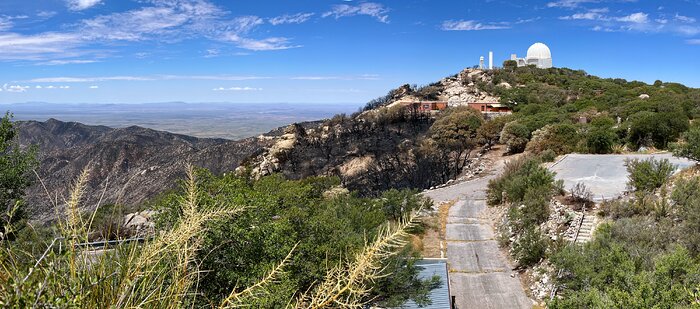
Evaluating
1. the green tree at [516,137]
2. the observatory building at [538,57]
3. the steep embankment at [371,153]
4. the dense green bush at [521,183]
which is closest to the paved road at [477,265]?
the dense green bush at [521,183]

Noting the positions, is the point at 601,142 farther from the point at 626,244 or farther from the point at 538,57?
the point at 538,57

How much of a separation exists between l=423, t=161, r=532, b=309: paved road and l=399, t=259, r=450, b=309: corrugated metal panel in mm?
1082

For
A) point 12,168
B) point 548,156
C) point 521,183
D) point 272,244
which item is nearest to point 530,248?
point 521,183

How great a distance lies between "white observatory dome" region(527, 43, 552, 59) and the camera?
2499 inches

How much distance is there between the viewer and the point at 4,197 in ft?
37.8

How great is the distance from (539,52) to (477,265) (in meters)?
59.6

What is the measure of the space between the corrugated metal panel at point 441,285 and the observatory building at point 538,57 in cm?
5996

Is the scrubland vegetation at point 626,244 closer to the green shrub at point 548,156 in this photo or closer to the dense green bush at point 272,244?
the dense green bush at point 272,244

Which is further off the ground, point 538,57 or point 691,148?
point 538,57

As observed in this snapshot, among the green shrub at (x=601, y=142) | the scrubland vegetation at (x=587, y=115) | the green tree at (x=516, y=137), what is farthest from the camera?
the green tree at (x=516, y=137)

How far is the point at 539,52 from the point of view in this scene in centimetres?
6381

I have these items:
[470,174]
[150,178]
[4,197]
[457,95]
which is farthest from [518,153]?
[150,178]

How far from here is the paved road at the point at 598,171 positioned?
49.5ft

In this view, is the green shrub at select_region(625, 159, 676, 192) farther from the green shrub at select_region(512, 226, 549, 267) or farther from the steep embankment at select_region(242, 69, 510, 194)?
the steep embankment at select_region(242, 69, 510, 194)
